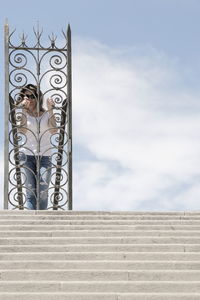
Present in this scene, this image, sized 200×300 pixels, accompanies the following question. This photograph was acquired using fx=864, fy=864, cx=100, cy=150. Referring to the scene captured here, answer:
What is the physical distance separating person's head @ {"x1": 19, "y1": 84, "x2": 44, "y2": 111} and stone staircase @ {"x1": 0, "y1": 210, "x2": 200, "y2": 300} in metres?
2.00

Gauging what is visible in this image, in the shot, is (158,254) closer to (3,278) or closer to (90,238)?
(90,238)

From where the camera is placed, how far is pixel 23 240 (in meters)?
8.79

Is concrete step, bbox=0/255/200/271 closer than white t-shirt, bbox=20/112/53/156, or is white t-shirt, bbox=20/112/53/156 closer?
concrete step, bbox=0/255/200/271

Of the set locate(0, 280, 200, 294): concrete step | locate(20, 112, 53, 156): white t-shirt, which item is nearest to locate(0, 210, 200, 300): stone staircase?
locate(0, 280, 200, 294): concrete step

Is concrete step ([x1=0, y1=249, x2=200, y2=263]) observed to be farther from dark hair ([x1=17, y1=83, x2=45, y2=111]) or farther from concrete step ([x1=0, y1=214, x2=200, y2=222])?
dark hair ([x1=17, y1=83, x2=45, y2=111])

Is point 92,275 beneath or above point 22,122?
beneath

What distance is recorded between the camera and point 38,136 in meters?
11.0

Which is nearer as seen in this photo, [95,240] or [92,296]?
[92,296]

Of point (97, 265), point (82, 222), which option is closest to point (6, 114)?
point (82, 222)

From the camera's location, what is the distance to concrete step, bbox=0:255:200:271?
812 centimetres

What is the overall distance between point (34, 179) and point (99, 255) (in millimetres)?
2799

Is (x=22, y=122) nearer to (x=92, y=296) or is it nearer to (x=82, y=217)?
(x=82, y=217)

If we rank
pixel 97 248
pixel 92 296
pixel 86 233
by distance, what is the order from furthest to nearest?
pixel 86 233
pixel 97 248
pixel 92 296

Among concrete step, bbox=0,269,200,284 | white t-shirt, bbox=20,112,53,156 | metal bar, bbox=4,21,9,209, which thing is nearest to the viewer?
concrete step, bbox=0,269,200,284
